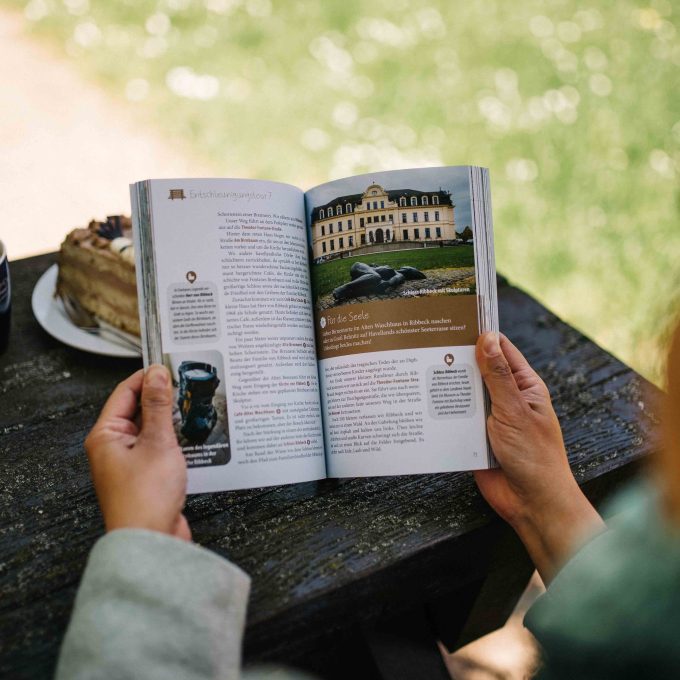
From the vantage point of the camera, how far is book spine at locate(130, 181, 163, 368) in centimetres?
91

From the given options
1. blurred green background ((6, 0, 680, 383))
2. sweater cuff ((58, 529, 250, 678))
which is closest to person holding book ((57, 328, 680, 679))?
sweater cuff ((58, 529, 250, 678))

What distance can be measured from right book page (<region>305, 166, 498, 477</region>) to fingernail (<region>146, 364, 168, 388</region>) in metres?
0.21

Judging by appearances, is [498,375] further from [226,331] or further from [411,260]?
[226,331]

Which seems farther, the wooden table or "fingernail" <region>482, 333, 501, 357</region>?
"fingernail" <region>482, 333, 501, 357</region>

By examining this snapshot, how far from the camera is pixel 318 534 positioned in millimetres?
878

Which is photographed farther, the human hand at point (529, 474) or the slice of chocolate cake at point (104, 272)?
the slice of chocolate cake at point (104, 272)

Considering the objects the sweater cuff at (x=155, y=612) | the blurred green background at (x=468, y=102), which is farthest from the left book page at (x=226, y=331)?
the blurred green background at (x=468, y=102)

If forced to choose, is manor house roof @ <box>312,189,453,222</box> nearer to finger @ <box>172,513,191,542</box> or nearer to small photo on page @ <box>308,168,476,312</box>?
small photo on page @ <box>308,168,476,312</box>

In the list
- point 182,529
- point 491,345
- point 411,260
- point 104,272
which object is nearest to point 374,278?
point 411,260

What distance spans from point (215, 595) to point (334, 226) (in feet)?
1.59

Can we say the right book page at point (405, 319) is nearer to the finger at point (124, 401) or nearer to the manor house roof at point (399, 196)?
the manor house roof at point (399, 196)

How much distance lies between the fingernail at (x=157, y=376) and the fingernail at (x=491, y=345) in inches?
15.7

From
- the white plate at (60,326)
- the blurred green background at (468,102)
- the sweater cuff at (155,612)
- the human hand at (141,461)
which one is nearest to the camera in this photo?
the sweater cuff at (155,612)

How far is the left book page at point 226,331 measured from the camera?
35.6 inches
